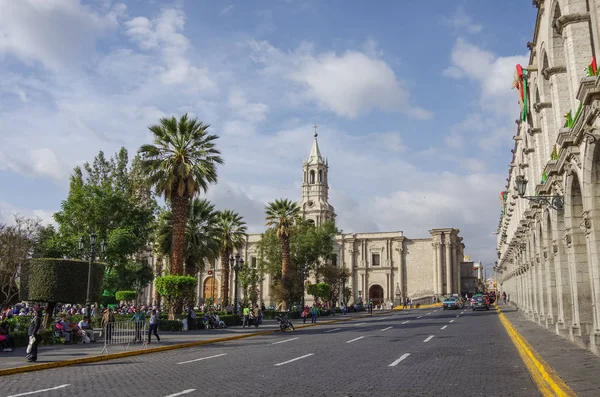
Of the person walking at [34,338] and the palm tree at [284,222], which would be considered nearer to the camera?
the person walking at [34,338]

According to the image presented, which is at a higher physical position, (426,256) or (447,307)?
(426,256)

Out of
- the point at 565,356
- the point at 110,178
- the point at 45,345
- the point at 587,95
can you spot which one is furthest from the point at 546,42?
the point at 110,178

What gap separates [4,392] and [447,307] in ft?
182

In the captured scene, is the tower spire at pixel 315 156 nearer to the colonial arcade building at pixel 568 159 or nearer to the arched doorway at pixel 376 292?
the arched doorway at pixel 376 292

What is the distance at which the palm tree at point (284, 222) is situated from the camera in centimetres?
4800

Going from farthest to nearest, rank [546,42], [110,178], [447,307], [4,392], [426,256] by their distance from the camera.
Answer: [426,256] < [447,307] < [110,178] < [546,42] < [4,392]

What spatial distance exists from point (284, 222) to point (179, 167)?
68.0ft

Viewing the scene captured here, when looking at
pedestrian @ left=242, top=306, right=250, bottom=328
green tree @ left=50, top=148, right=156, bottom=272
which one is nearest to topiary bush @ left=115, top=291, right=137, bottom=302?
green tree @ left=50, top=148, right=156, bottom=272

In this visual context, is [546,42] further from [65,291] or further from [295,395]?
[65,291]

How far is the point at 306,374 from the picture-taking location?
11.5 meters

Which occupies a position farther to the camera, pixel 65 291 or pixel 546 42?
pixel 65 291

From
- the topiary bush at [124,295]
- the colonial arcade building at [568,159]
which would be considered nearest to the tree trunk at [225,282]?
the topiary bush at [124,295]

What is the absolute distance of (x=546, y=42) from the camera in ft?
61.6

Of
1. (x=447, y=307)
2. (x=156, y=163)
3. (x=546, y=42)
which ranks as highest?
(x=546, y=42)
